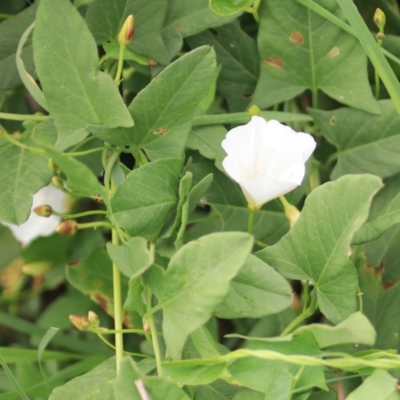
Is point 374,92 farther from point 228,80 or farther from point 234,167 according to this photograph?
point 234,167

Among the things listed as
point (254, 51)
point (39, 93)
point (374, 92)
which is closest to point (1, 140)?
point (39, 93)

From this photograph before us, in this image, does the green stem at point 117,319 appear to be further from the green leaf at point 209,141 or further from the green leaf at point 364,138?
the green leaf at point 364,138

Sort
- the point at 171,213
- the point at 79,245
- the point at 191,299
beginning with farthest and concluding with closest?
the point at 79,245 < the point at 171,213 < the point at 191,299

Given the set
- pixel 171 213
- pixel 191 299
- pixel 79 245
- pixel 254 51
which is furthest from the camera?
pixel 79 245

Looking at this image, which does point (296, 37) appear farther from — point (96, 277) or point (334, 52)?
point (96, 277)

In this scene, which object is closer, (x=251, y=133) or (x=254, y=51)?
(x=251, y=133)

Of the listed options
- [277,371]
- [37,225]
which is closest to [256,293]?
[277,371]

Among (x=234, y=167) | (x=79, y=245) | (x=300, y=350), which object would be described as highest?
(x=234, y=167)

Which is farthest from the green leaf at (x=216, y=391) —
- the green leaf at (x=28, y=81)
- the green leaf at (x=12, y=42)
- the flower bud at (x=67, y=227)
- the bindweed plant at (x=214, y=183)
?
the green leaf at (x=12, y=42)
